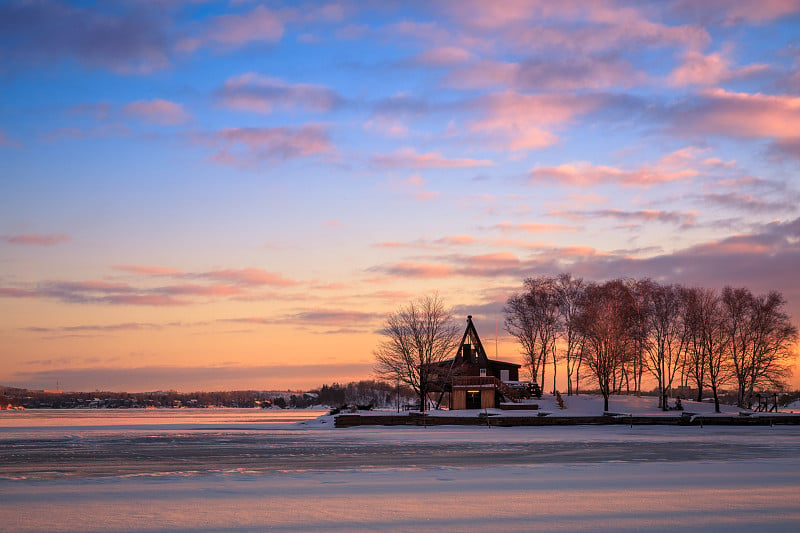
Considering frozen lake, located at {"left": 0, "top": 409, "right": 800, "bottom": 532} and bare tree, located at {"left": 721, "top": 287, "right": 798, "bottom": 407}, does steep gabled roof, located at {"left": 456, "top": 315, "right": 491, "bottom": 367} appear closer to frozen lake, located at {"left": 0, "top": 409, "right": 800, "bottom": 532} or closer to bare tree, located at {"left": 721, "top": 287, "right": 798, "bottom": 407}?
bare tree, located at {"left": 721, "top": 287, "right": 798, "bottom": 407}

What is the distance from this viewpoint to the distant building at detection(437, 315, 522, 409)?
76.8m

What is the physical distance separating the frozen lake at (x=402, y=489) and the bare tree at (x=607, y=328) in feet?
136

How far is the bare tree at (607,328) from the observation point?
3022 inches

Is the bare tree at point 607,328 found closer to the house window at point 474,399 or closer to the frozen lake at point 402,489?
the house window at point 474,399

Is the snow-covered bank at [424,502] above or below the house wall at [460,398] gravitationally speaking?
above

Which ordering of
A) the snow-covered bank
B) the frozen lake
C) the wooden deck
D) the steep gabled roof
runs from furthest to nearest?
the steep gabled roof < the wooden deck < the frozen lake < the snow-covered bank

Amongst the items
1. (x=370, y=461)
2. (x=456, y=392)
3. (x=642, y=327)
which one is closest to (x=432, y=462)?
(x=370, y=461)

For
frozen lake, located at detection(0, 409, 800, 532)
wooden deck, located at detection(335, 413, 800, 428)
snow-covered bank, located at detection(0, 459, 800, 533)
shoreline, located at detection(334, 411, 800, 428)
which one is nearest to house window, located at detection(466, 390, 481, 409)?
shoreline, located at detection(334, 411, 800, 428)

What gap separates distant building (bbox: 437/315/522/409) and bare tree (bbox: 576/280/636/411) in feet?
28.6

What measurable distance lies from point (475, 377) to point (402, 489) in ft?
190

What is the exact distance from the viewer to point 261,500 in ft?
59.6

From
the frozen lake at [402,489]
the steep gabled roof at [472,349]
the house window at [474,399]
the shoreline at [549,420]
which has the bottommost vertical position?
the shoreline at [549,420]

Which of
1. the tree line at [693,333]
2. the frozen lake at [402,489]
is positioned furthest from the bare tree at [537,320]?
the frozen lake at [402,489]

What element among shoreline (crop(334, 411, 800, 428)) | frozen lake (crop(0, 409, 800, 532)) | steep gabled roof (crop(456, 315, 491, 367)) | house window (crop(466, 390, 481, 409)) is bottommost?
shoreline (crop(334, 411, 800, 428))
